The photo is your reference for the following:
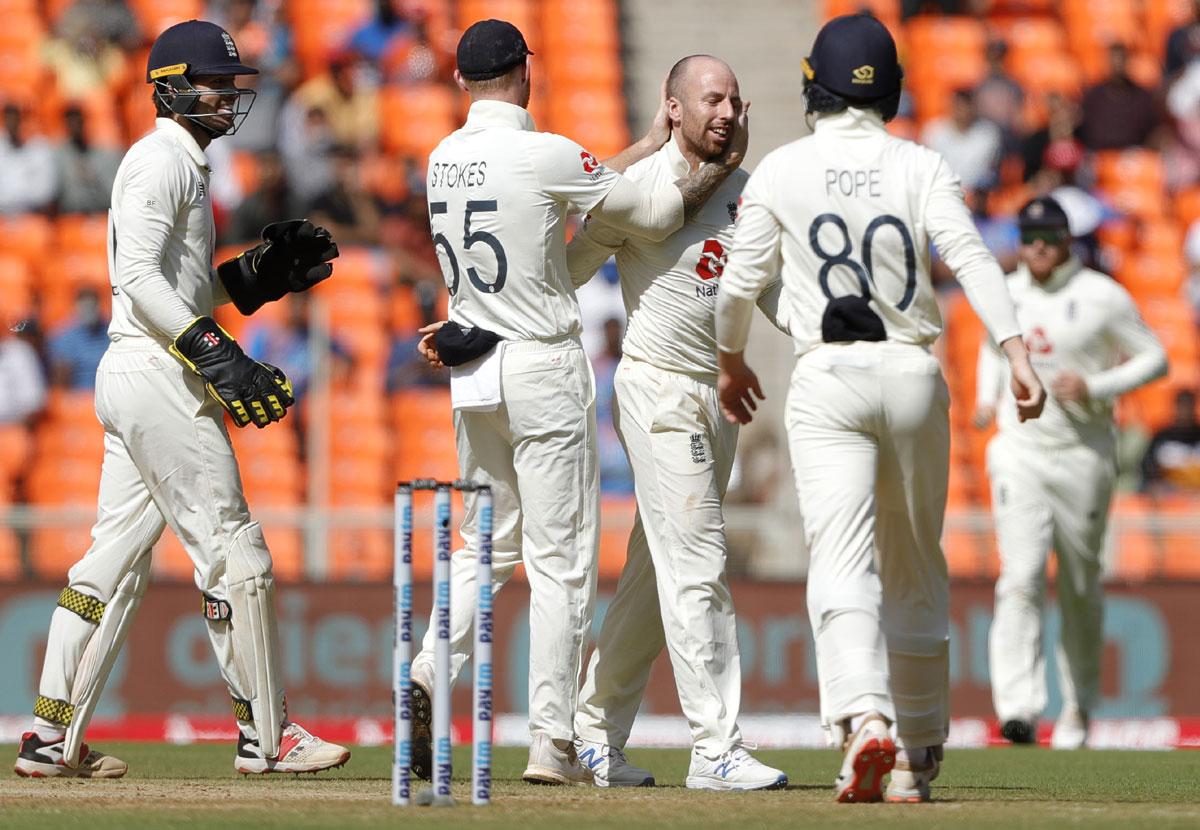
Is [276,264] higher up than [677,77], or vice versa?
[677,77]

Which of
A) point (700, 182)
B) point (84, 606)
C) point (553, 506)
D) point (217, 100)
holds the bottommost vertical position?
point (84, 606)

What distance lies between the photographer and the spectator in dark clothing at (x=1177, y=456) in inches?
556

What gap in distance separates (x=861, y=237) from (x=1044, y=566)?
545 centimetres

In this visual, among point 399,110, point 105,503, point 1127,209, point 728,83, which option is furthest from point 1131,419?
point 105,503

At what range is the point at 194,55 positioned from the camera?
7.76 meters

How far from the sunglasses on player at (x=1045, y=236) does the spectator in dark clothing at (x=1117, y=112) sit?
7237mm

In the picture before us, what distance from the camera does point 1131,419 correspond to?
14797mm

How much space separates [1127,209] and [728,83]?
447 inches

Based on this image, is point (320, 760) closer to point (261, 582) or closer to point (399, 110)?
point (261, 582)

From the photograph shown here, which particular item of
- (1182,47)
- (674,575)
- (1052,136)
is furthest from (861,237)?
(1182,47)

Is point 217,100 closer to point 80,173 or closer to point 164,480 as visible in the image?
point 164,480

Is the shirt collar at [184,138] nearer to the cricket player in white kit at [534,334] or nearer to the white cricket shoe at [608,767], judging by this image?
the cricket player in white kit at [534,334]

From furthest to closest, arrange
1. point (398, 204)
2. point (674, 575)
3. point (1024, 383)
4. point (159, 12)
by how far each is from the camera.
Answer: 1. point (159, 12)
2. point (398, 204)
3. point (674, 575)
4. point (1024, 383)

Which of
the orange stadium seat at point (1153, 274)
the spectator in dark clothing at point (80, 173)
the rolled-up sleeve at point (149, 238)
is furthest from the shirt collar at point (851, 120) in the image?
the orange stadium seat at point (1153, 274)
